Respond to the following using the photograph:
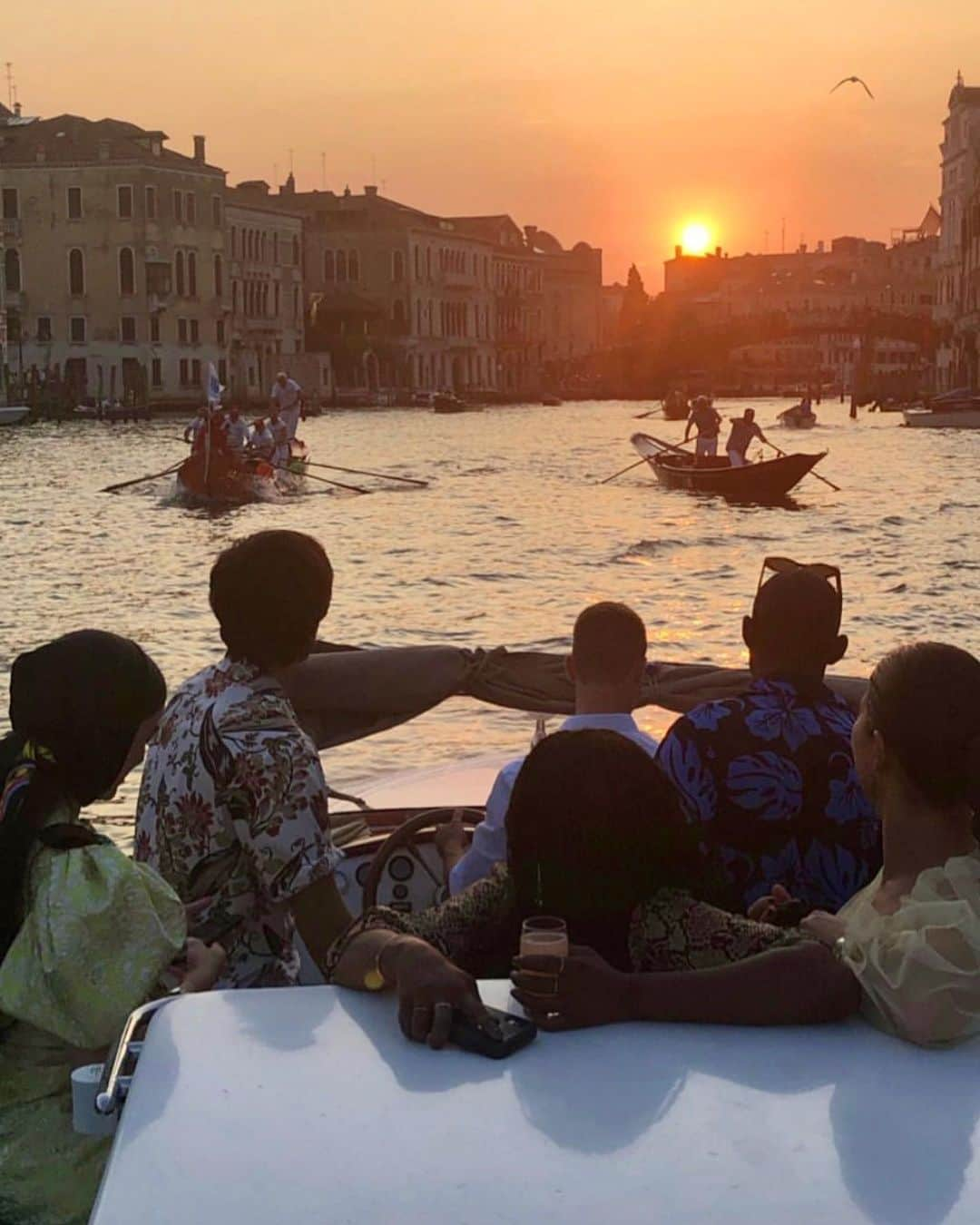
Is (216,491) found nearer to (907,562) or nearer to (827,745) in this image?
(907,562)

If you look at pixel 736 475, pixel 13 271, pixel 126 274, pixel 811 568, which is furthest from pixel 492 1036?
pixel 13 271

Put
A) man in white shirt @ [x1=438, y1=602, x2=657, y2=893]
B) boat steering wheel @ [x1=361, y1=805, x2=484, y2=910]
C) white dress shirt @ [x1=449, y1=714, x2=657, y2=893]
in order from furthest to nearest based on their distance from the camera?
boat steering wheel @ [x1=361, y1=805, x2=484, y2=910] → man in white shirt @ [x1=438, y1=602, x2=657, y2=893] → white dress shirt @ [x1=449, y1=714, x2=657, y2=893]

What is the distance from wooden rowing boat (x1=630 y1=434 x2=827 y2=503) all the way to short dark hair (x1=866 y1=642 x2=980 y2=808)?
19109 mm

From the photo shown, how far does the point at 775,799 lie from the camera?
1.98 metres

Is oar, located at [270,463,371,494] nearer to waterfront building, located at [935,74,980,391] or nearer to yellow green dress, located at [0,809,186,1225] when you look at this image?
yellow green dress, located at [0,809,186,1225]

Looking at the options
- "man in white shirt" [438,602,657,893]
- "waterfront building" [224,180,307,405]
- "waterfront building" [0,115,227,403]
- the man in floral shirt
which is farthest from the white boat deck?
"waterfront building" [224,180,307,405]

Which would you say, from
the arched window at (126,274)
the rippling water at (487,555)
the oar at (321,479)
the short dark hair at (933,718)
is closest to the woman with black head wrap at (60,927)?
the short dark hair at (933,718)

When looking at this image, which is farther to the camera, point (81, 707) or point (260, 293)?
point (260, 293)

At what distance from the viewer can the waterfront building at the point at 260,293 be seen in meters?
56.2

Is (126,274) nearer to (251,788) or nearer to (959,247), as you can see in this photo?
(959,247)

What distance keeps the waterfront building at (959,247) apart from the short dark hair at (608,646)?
5573 centimetres

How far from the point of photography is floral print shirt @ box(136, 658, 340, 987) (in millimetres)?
1888

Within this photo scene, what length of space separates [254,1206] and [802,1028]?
45 centimetres

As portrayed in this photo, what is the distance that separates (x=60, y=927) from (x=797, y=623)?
90 centimetres
